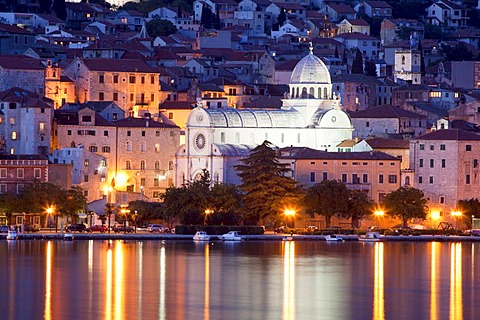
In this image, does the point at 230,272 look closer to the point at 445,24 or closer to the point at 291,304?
the point at 291,304

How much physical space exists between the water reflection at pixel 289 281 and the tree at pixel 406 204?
7698 mm

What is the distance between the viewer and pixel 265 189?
10969 cm

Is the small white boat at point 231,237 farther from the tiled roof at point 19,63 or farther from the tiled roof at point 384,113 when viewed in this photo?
the tiled roof at point 384,113

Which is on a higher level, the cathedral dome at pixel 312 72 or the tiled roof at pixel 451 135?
the cathedral dome at pixel 312 72

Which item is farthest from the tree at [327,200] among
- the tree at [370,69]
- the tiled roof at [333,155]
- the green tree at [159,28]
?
the green tree at [159,28]

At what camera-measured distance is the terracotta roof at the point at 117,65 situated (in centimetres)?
12362

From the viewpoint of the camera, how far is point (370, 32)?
589 feet

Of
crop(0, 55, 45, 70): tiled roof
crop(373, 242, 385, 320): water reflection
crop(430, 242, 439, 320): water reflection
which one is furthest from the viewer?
crop(0, 55, 45, 70): tiled roof

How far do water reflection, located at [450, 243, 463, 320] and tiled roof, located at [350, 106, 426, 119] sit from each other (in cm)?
2106

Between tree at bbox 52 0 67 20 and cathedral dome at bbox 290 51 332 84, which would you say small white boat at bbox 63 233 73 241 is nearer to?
cathedral dome at bbox 290 51 332 84

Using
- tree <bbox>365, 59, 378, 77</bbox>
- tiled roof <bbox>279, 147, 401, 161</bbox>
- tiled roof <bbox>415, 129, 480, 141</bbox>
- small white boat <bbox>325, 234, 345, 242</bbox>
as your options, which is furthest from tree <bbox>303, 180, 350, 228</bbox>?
tree <bbox>365, 59, 378, 77</bbox>

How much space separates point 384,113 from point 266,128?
9985 millimetres

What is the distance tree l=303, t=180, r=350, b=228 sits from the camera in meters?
110

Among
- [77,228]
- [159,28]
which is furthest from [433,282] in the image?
[159,28]
